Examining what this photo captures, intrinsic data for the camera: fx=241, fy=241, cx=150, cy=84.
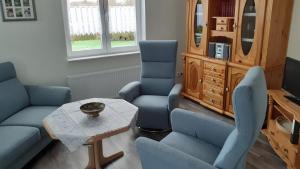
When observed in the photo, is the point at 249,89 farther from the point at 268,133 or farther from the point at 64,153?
the point at 64,153

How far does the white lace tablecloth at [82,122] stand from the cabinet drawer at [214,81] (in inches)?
60.5

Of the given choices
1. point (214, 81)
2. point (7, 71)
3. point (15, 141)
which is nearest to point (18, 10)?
point (7, 71)

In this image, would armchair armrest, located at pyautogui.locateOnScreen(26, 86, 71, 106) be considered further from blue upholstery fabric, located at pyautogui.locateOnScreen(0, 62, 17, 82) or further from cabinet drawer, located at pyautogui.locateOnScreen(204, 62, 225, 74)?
cabinet drawer, located at pyautogui.locateOnScreen(204, 62, 225, 74)

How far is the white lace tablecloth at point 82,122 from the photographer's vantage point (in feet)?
6.02

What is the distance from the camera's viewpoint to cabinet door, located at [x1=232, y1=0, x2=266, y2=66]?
2.76m

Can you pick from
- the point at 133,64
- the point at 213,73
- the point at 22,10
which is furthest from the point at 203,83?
the point at 22,10

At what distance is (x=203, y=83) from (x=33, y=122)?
92.8 inches

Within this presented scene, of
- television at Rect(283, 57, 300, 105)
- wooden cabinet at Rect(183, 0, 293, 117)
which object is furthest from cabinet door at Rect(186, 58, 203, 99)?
television at Rect(283, 57, 300, 105)

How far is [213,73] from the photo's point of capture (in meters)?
3.42

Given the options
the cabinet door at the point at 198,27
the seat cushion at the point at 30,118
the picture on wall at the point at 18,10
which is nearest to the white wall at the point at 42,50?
the picture on wall at the point at 18,10

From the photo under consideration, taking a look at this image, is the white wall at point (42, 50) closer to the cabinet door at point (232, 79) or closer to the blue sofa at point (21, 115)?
the blue sofa at point (21, 115)

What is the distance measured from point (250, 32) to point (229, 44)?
0.36 meters

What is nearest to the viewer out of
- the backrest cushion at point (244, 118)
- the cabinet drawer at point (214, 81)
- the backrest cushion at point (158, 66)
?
the backrest cushion at point (244, 118)

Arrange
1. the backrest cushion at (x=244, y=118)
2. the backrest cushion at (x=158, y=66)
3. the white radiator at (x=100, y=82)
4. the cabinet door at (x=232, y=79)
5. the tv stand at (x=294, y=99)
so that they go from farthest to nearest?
the white radiator at (x=100, y=82)
the backrest cushion at (x=158, y=66)
the cabinet door at (x=232, y=79)
the tv stand at (x=294, y=99)
the backrest cushion at (x=244, y=118)
